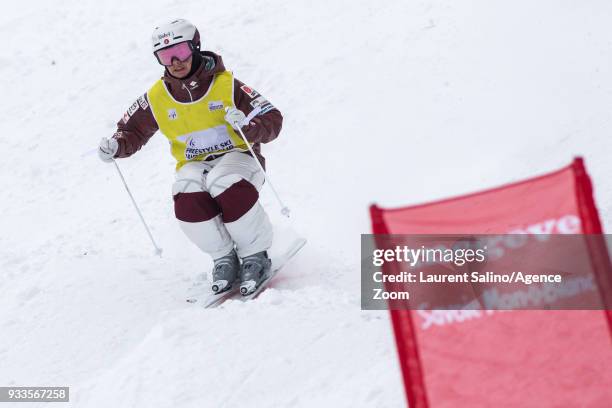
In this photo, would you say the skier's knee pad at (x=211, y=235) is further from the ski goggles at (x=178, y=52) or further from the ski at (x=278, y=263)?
the ski goggles at (x=178, y=52)

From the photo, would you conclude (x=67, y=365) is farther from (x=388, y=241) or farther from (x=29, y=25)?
(x=29, y=25)

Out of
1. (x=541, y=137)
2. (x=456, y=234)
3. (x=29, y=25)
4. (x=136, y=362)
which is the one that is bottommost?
(x=136, y=362)

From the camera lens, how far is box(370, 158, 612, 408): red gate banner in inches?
102

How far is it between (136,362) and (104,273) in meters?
1.96

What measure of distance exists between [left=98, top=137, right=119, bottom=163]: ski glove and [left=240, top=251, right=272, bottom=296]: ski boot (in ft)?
3.89

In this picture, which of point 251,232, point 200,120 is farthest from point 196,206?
point 200,120

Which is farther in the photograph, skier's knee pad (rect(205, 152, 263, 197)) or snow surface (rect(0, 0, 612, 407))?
skier's knee pad (rect(205, 152, 263, 197))

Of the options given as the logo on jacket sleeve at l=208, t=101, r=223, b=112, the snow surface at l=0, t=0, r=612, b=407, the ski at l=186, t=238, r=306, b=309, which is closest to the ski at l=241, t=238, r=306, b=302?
the ski at l=186, t=238, r=306, b=309

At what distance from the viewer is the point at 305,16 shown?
36.2ft

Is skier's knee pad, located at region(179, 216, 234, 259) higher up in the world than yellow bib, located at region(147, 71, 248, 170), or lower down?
lower down

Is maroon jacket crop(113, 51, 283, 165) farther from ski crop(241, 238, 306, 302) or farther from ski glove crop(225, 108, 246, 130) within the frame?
ski crop(241, 238, 306, 302)

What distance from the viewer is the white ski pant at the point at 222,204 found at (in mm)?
5621

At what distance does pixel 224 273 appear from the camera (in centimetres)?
583

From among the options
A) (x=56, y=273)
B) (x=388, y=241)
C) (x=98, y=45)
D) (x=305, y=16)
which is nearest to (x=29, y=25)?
(x=98, y=45)
